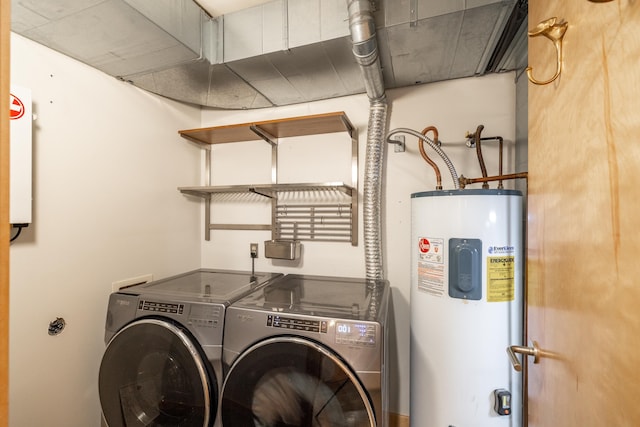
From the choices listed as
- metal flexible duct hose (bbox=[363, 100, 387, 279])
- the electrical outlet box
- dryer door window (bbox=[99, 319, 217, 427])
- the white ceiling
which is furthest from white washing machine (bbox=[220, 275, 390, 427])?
the white ceiling

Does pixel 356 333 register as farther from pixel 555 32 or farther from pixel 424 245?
pixel 555 32

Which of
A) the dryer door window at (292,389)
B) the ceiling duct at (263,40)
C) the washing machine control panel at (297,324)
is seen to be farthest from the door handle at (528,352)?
the ceiling duct at (263,40)

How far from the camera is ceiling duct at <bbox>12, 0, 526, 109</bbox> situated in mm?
1076

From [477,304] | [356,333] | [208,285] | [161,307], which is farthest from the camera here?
[208,285]

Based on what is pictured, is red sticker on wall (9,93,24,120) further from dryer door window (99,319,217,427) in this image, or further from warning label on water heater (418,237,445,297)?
warning label on water heater (418,237,445,297)

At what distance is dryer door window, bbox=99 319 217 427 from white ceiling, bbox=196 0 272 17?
5.17 ft

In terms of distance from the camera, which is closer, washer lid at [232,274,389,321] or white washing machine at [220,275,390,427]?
white washing machine at [220,275,390,427]

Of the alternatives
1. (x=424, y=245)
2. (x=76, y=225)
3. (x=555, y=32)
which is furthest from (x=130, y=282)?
(x=555, y=32)

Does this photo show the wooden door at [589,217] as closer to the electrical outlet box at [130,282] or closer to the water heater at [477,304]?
the water heater at [477,304]

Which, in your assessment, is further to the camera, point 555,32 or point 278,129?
point 278,129

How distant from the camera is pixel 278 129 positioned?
1.80 meters

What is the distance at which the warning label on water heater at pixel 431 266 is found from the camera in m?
1.21

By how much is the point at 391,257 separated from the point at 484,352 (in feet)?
2.35

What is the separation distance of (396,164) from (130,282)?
1.81 metres
